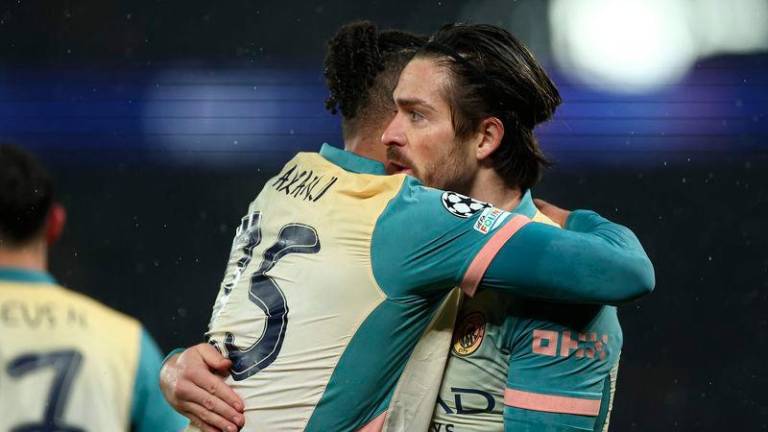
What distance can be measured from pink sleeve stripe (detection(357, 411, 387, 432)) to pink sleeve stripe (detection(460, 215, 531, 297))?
0.26 metres

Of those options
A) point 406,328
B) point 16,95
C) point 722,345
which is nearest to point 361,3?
point 16,95

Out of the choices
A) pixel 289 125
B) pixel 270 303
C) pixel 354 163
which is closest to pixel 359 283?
pixel 270 303

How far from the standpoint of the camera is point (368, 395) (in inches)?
83.6

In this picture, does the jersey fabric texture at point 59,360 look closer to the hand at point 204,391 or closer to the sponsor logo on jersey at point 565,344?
the hand at point 204,391

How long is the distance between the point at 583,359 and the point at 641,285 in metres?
0.17

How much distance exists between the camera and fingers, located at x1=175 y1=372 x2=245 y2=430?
218cm

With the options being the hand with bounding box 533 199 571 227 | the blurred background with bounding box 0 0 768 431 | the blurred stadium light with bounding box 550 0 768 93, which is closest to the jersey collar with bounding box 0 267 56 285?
the hand with bounding box 533 199 571 227

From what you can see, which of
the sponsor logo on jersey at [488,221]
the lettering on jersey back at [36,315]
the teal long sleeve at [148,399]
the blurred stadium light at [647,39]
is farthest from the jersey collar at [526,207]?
the blurred stadium light at [647,39]

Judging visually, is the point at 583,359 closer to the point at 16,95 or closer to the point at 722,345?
the point at 722,345

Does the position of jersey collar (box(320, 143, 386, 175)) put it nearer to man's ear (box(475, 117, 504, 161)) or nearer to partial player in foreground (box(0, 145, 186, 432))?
man's ear (box(475, 117, 504, 161))

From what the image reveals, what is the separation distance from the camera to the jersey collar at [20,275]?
1.80 meters

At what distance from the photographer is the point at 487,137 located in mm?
2338

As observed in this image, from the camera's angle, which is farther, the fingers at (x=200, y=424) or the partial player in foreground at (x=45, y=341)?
the fingers at (x=200, y=424)

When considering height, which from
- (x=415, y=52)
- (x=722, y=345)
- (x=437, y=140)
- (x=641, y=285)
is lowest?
(x=722, y=345)
